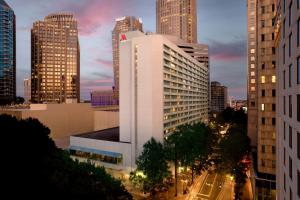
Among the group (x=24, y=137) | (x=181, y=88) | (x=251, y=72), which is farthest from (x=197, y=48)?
(x=24, y=137)

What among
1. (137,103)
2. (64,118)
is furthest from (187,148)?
(64,118)

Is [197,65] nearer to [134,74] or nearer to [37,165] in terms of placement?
[134,74]

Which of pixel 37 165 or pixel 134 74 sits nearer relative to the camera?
pixel 37 165

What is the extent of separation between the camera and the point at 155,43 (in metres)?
61.7

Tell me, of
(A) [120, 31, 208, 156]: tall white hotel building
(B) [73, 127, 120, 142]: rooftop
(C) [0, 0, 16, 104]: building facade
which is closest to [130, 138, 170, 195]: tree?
(A) [120, 31, 208, 156]: tall white hotel building

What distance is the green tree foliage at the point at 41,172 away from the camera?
2223 centimetres

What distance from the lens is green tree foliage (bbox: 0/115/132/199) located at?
22.2 meters

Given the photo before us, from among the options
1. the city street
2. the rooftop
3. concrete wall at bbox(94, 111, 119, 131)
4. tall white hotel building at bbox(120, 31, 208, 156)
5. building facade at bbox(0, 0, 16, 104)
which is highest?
building facade at bbox(0, 0, 16, 104)

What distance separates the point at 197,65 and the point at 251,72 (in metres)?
26.1

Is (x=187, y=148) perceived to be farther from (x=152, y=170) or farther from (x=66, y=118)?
(x=66, y=118)

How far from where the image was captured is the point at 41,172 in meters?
26.5

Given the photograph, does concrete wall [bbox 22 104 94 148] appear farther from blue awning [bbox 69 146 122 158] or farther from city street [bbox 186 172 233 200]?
city street [bbox 186 172 233 200]

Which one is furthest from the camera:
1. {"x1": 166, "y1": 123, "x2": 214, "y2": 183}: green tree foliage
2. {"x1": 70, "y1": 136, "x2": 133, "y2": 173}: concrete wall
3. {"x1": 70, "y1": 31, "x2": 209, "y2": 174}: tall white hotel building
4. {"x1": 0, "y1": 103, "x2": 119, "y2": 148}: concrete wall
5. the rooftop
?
{"x1": 0, "y1": 103, "x2": 119, "y2": 148}: concrete wall

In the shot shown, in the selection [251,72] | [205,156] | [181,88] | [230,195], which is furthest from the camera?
[251,72]
